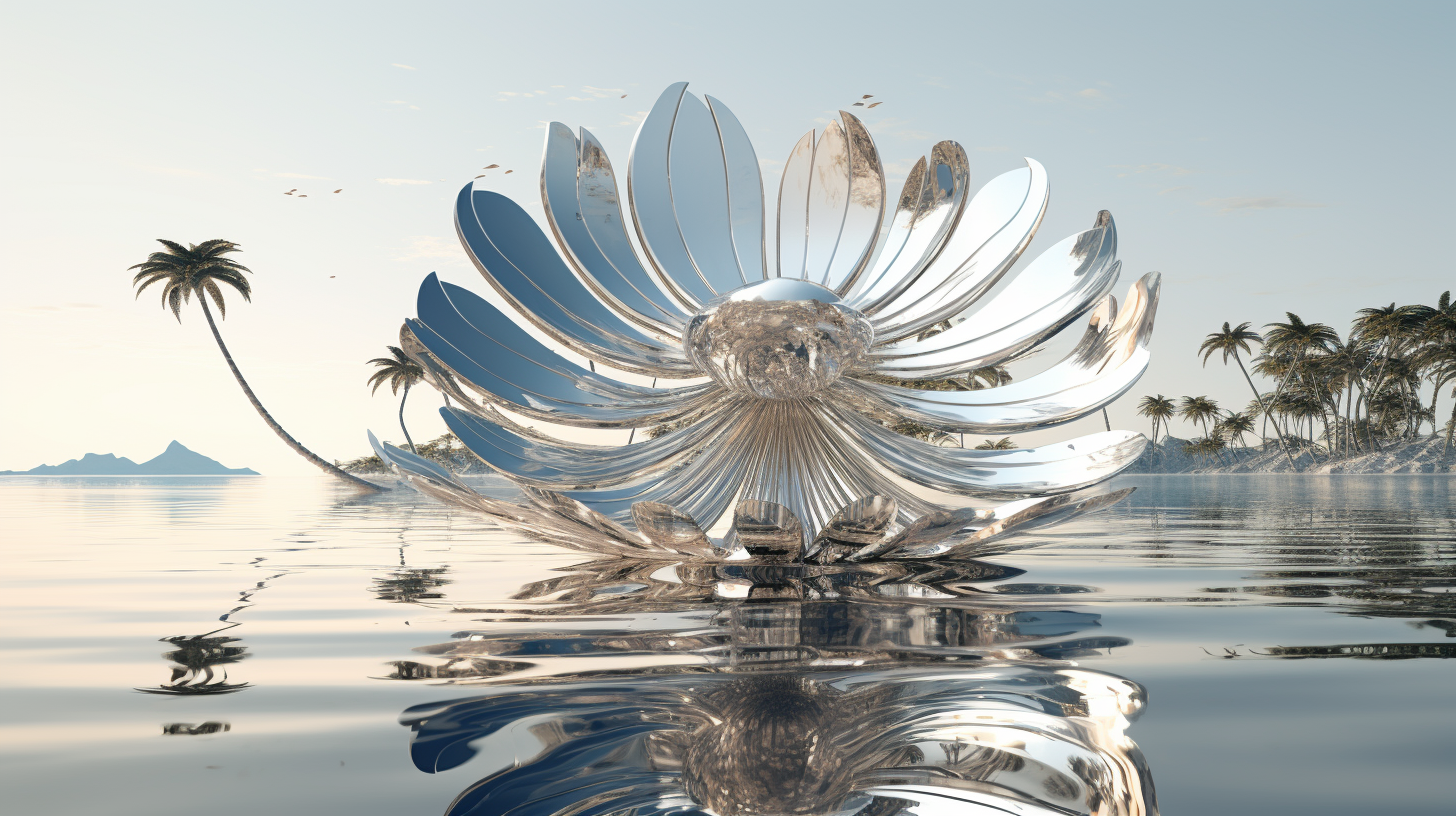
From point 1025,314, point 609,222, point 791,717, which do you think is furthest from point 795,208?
point 791,717

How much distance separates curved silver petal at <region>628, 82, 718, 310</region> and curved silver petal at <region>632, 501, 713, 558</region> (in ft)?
4.31

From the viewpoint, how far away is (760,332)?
2.74m

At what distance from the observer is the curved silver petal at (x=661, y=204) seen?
3.56 m

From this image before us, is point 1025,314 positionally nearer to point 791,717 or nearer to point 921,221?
point 921,221

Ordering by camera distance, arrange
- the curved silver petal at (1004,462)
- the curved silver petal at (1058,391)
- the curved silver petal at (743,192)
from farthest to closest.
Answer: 1. the curved silver petal at (743,192)
2. the curved silver petal at (1058,391)
3. the curved silver petal at (1004,462)

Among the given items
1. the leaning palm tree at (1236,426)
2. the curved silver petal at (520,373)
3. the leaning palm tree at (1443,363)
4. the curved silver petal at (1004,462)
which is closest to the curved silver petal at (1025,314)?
the curved silver petal at (1004,462)

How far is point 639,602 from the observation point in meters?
2.47

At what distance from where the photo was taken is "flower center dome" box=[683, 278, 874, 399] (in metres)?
2.69

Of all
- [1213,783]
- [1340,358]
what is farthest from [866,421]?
[1340,358]

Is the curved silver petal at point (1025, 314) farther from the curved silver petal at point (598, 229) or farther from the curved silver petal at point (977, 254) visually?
the curved silver petal at point (598, 229)

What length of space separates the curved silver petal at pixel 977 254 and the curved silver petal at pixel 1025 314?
0.07m

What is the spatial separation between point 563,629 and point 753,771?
1045 mm

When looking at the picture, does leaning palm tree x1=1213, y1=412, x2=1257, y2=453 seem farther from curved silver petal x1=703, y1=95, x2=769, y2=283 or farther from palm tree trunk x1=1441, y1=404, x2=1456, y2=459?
curved silver petal x1=703, y1=95, x2=769, y2=283

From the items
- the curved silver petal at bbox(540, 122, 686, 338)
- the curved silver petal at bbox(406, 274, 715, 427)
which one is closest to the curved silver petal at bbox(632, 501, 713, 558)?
the curved silver petal at bbox(406, 274, 715, 427)
